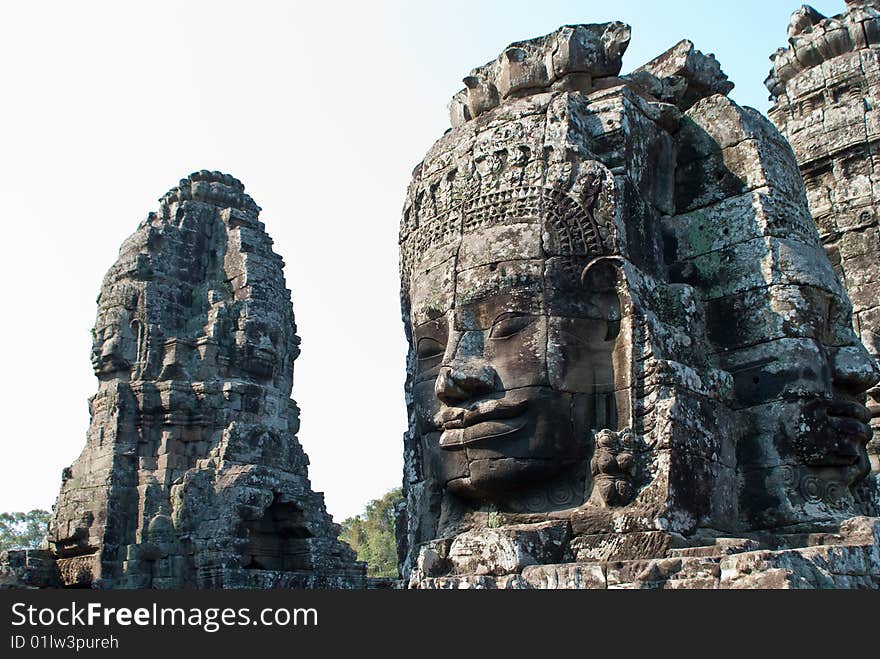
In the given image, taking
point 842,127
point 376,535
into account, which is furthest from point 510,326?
point 376,535

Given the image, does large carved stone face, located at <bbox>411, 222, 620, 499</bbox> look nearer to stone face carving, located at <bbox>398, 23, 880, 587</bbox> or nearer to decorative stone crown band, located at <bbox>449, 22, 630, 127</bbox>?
stone face carving, located at <bbox>398, 23, 880, 587</bbox>

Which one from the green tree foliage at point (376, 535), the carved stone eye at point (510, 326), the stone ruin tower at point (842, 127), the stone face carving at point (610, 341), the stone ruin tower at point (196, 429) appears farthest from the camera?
the green tree foliage at point (376, 535)

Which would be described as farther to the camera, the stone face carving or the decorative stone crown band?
the decorative stone crown band

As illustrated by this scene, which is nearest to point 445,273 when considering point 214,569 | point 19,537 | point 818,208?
point 818,208

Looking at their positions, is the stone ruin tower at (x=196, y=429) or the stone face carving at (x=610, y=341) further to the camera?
the stone ruin tower at (x=196, y=429)

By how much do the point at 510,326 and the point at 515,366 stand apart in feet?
0.91

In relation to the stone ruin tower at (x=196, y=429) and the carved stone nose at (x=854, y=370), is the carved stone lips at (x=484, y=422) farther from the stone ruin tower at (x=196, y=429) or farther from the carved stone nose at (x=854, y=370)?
the stone ruin tower at (x=196, y=429)

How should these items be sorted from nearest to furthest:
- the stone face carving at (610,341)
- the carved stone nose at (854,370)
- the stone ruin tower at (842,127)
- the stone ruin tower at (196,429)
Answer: the stone face carving at (610,341), the carved stone nose at (854,370), the stone ruin tower at (842,127), the stone ruin tower at (196,429)

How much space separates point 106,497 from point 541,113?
47.7 feet

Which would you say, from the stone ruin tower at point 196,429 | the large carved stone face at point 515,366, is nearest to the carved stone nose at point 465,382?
the large carved stone face at point 515,366

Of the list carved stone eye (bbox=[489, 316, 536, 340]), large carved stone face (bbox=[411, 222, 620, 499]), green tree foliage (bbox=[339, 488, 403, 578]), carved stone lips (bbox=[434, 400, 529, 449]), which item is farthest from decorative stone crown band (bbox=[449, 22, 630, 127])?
green tree foliage (bbox=[339, 488, 403, 578])

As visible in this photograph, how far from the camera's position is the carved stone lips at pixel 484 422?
639cm

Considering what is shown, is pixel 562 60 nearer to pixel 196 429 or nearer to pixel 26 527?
pixel 196 429

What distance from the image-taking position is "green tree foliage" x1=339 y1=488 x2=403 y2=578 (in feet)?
159
